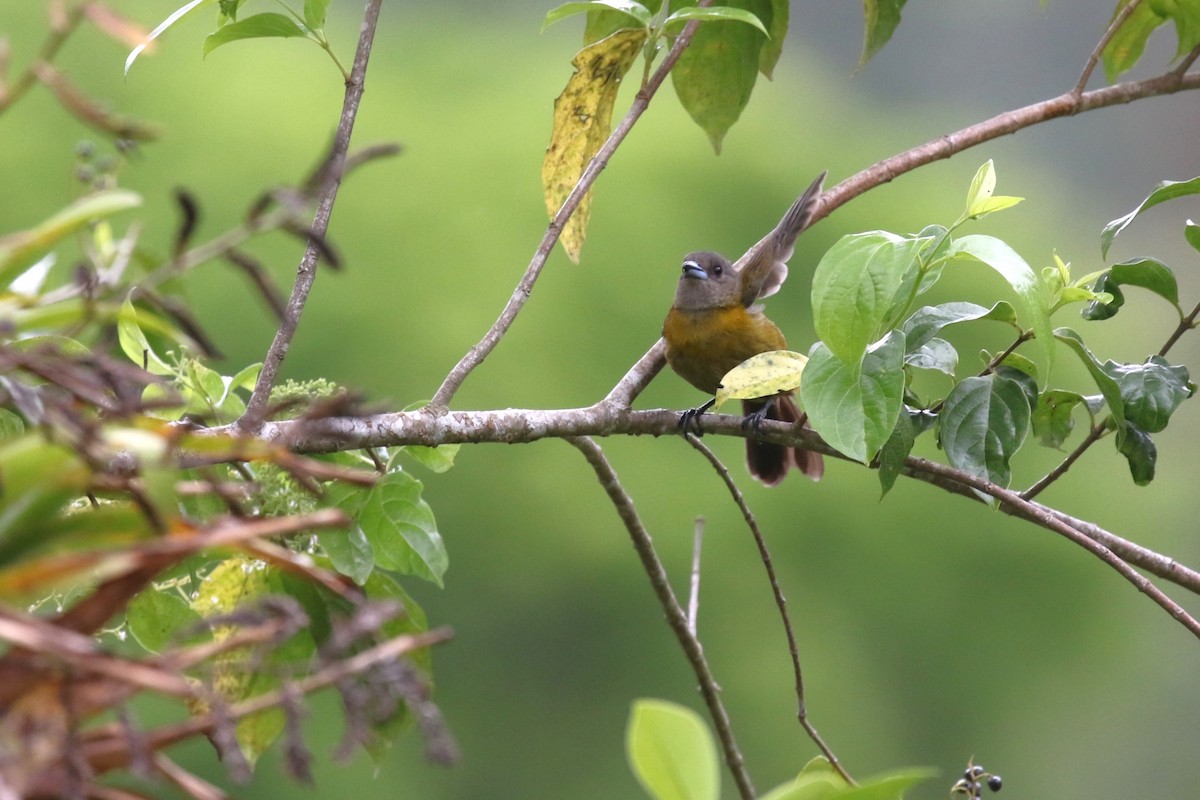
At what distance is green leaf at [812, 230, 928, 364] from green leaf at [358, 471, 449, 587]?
48cm

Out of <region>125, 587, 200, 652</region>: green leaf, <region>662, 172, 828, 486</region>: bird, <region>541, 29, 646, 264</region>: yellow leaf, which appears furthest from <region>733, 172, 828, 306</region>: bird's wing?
<region>125, 587, 200, 652</region>: green leaf

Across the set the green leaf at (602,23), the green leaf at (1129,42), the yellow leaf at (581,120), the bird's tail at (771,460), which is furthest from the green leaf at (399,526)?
the bird's tail at (771,460)

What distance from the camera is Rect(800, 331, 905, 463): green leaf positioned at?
115 cm

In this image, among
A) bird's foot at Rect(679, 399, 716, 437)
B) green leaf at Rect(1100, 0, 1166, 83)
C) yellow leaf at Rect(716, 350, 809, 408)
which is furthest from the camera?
green leaf at Rect(1100, 0, 1166, 83)

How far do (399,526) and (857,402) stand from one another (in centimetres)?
51

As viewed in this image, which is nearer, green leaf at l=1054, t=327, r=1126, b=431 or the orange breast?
green leaf at l=1054, t=327, r=1126, b=431

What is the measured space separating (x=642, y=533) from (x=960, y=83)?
32.5ft

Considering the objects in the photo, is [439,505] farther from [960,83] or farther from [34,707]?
[34,707]

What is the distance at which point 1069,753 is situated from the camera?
28.2 feet

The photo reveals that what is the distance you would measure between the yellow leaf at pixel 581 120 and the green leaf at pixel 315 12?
371 millimetres

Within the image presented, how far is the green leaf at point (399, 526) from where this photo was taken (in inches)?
52.4

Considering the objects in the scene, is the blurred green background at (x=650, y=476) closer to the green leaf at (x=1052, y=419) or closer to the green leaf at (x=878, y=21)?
the green leaf at (x=878, y=21)

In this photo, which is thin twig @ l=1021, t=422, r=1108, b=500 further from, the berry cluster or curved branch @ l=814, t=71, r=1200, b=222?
curved branch @ l=814, t=71, r=1200, b=222

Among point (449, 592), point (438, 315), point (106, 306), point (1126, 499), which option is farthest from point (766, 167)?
point (106, 306)
